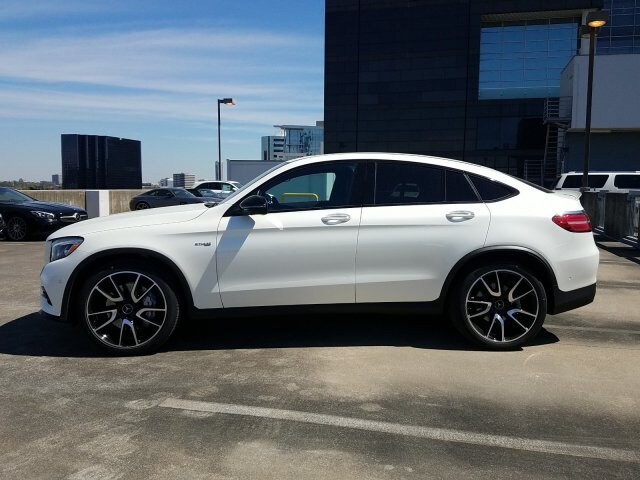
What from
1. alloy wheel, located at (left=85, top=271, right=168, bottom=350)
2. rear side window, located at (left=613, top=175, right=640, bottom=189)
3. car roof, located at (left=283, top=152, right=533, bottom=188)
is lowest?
alloy wheel, located at (left=85, top=271, right=168, bottom=350)

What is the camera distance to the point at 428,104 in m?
51.9

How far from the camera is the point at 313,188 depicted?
16.2ft

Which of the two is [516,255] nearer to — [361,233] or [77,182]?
[361,233]

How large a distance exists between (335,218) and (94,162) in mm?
30664

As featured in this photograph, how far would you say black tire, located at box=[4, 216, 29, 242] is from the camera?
13305 millimetres

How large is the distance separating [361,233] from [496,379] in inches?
61.6

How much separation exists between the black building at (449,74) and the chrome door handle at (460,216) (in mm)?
38289

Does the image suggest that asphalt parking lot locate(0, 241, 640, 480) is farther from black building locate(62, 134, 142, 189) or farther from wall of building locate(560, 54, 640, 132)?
wall of building locate(560, 54, 640, 132)

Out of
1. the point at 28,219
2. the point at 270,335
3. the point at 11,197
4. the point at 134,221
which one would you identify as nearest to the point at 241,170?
the point at 11,197

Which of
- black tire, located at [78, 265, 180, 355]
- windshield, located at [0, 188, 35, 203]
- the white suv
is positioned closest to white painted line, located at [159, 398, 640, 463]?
black tire, located at [78, 265, 180, 355]

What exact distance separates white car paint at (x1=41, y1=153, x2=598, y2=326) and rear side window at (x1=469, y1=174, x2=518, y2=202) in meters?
0.08

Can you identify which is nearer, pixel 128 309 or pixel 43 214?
pixel 128 309

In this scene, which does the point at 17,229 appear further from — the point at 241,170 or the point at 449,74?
→ the point at 449,74

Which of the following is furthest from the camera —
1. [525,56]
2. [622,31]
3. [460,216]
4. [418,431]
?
[525,56]
